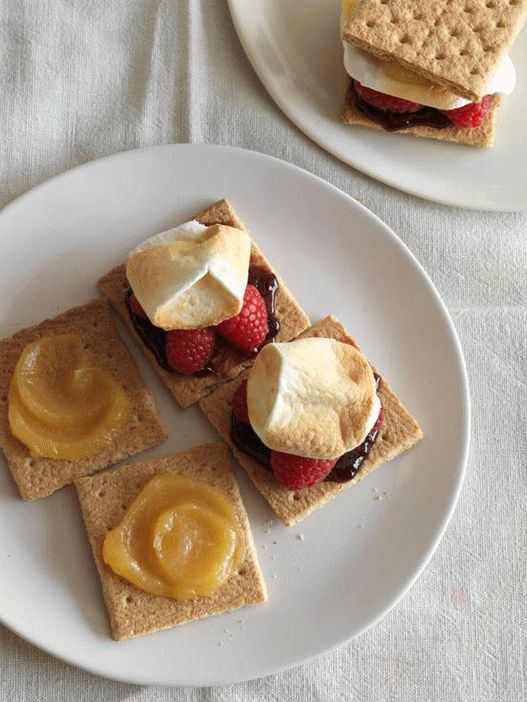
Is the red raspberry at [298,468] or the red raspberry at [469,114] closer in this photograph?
the red raspberry at [298,468]

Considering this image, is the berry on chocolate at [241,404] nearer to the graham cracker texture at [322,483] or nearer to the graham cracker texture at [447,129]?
the graham cracker texture at [322,483]

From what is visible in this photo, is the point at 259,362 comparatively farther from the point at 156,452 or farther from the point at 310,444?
the point at 156,452

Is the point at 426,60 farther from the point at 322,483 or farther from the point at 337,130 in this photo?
the point at 322,483

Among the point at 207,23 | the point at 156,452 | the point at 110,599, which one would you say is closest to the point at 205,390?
the point at 156,452

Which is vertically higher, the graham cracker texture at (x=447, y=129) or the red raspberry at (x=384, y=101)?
the red raspberry at (x=384, y=101)

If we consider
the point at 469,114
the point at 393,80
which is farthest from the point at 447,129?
the point at 393,80

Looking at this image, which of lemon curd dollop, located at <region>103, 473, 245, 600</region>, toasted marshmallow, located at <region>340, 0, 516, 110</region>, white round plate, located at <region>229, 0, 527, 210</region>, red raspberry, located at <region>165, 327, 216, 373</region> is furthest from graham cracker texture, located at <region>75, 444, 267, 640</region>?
toasted marshmallow, located at <region>340, 0, 516, 110</region>

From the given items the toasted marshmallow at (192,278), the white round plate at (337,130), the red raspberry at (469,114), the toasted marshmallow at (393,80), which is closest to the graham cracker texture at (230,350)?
the toasted marshmallow at (192,278)
